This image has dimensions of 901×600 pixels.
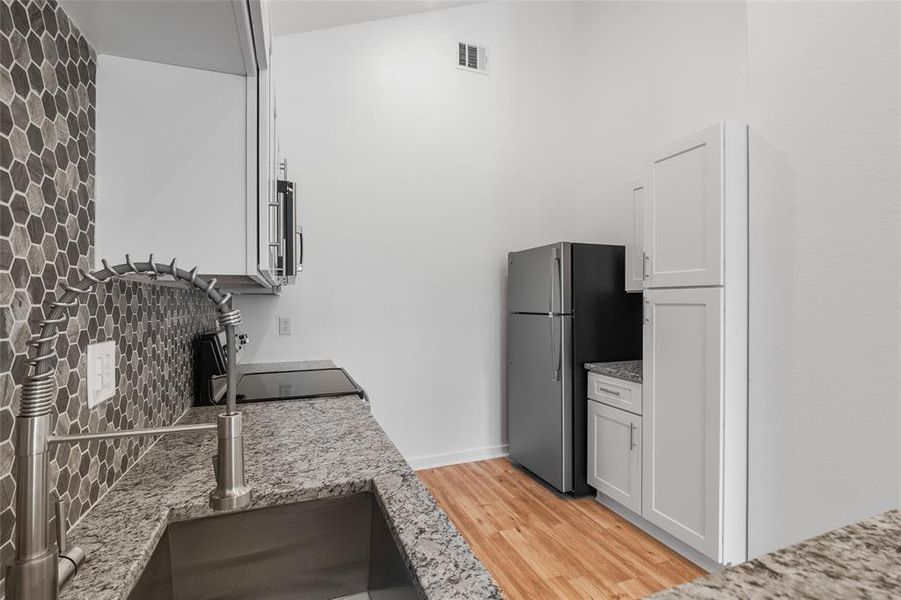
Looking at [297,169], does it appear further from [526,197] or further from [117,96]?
[117,96]

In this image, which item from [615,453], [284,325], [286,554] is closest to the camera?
[286,554]

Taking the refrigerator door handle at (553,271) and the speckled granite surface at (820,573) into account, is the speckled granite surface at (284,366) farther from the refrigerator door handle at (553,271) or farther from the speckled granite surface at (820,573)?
the speckled granite surface at (820,573)

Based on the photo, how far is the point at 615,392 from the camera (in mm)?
2662

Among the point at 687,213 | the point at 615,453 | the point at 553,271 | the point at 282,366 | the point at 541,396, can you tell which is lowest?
the point at 615,453

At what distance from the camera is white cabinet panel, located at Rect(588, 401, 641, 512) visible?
2.49 meters

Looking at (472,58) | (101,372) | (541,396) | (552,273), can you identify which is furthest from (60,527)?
(472,58)

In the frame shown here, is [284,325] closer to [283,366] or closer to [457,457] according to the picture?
[283,366]

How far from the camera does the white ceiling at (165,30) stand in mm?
739

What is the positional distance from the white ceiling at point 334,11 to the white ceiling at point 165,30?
211 centimetres

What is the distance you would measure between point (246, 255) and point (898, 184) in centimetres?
193

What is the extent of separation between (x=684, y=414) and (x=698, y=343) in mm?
354

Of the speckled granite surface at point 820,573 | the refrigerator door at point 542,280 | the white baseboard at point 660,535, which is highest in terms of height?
the refrigerator door at point 542,280

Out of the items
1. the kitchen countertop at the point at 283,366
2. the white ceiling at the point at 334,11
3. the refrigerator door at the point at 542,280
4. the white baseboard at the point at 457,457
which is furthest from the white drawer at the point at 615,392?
the white ceiling at the point at 334,11

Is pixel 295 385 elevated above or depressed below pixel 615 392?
above
